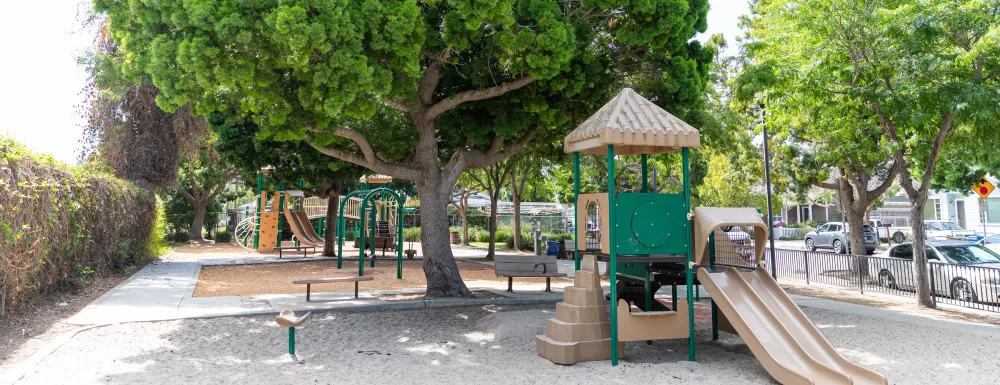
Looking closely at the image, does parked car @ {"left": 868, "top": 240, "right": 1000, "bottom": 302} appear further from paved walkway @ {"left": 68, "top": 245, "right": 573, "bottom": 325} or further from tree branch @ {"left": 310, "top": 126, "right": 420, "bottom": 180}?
tree branch @ {"left": 310, "top": 126, "right": 420, "bottom": 180}

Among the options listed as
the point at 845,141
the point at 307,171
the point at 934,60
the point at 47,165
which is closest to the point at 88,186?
the point at 47,165

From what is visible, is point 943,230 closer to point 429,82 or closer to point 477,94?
point 477,94

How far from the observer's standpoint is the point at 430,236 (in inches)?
444

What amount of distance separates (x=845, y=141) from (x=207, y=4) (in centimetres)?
1404

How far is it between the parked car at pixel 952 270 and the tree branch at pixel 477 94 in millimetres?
8434

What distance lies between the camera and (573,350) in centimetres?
673

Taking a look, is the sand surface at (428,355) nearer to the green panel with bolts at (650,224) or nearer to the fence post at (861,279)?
the green panel with bolts at (650,224)

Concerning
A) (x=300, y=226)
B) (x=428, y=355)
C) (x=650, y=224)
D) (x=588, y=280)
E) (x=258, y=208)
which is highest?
(x=258, y=208)

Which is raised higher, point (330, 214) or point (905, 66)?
point (905, 66)

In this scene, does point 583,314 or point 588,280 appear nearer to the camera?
point 583,314

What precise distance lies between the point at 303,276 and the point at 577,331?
1101cm

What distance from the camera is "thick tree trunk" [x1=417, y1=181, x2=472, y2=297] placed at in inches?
444

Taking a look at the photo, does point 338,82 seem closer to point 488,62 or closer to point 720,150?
point 488,62

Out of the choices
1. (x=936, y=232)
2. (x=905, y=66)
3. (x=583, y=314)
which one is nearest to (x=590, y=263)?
(x=583, y=314)
